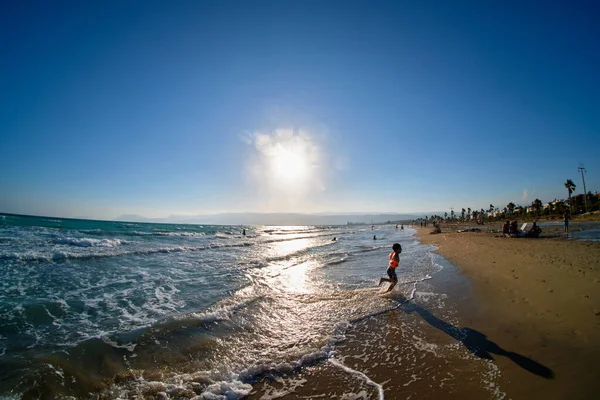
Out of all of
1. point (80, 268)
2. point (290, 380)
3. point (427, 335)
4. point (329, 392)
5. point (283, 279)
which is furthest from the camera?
point (80, 268)

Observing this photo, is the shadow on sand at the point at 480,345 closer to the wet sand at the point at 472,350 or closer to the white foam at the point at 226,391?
the wet sand at the point at 472,350

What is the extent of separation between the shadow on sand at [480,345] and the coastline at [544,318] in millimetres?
112

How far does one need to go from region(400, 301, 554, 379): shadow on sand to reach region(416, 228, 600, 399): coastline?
0.11 meters

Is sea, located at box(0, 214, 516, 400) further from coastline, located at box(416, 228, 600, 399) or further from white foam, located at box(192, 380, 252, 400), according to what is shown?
coastline, located at box(416, 228, 600, 399)

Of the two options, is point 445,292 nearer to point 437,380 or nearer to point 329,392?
point 437,380

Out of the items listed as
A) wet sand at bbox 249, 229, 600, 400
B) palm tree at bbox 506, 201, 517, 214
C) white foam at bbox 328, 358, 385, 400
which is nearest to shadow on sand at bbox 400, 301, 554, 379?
wet sand at bbox 249, 229, 600, 400

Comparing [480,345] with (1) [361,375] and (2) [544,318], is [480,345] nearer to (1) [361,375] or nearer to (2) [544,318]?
(2) [544,318]

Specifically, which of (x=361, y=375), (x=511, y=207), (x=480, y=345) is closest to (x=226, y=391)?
(x=361, y=375)

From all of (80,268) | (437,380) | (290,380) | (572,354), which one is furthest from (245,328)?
(80,268)

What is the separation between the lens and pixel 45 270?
46.8ft

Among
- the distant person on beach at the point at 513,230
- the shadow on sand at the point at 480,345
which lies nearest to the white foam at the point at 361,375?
the shadow on sand at the point at 480,345

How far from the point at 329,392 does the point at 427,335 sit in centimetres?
338

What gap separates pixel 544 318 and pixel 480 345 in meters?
2.84

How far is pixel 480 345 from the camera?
223 inches
